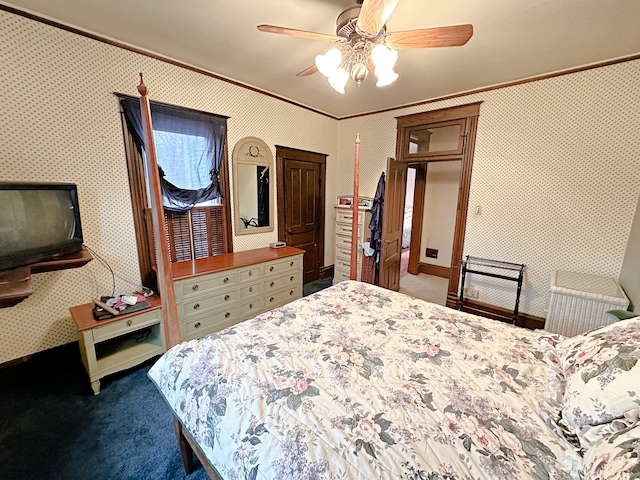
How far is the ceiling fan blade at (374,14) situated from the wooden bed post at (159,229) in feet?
3.52

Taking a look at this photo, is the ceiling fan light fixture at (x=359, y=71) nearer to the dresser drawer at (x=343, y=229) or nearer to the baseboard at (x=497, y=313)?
the dresser drawer at (x=343, y=229)

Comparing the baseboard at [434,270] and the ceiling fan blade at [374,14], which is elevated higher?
the ceiling fan blade at [374,14]

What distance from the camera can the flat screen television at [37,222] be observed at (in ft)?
5.28

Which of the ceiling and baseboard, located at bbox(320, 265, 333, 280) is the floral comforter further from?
baseboard, located at bbox(320, 265, 333, 280)

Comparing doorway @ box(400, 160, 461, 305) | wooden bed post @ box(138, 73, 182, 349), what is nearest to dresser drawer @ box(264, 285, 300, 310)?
wooden bed post @ box(138, 73, 182, 349)

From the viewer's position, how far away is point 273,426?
0.90 metres

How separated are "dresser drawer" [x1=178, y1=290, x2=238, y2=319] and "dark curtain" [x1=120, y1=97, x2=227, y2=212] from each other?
2.98ft

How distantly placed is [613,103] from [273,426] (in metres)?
3.63

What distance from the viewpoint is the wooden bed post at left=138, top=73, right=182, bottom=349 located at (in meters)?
1.28

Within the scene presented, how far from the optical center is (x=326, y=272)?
4508mm

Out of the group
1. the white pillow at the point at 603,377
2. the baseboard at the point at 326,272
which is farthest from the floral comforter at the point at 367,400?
the baseboard at the point at 326,272

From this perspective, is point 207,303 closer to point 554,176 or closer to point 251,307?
point 251,307

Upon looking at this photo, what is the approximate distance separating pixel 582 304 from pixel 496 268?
37.7 inches

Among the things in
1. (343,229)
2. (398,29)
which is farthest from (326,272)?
(398,29)
